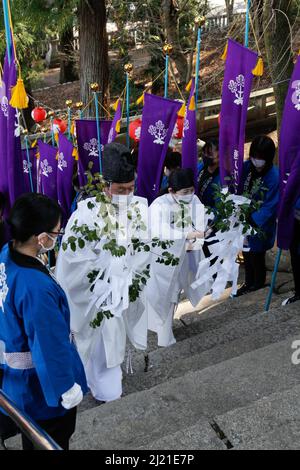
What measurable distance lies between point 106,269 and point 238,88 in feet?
6.84

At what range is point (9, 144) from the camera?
5.75 meters

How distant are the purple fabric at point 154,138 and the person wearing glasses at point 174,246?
0.75 m

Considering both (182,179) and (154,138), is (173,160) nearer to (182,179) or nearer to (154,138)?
(154,138)

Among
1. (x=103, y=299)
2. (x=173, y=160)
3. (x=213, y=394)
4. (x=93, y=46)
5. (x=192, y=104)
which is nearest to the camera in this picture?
(x=213, y=394)

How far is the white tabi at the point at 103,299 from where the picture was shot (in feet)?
13.5

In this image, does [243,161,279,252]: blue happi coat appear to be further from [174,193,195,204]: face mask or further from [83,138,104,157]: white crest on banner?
[83,138,104,157]: white crest on banner

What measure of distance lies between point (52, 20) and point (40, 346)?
7788 mm

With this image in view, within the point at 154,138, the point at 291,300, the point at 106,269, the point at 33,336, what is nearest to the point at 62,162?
the point at 154,138

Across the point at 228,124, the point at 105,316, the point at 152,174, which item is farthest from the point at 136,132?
the point at 105,316

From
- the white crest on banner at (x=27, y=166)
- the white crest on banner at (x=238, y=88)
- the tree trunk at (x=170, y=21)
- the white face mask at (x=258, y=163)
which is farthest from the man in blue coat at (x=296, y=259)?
the tree trunk at (x=170, y=21)

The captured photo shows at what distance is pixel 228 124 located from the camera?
4984 millimetres

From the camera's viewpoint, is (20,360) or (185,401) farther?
(185,401)

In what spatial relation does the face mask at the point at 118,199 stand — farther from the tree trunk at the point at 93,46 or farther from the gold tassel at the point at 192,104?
the tree trunk at the point at 93,46

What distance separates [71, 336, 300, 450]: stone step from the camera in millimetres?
3365
